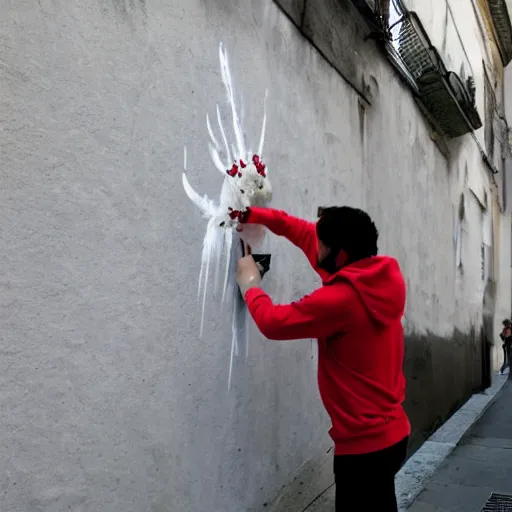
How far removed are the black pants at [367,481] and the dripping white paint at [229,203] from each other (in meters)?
0.60

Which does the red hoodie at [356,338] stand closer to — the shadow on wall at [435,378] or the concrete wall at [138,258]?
the concrete wall at [138,258]

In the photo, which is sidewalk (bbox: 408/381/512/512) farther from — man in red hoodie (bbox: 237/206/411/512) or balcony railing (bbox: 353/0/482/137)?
balcony railing (bbox: 353/0/482/137)

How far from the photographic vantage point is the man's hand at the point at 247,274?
7.89 feet

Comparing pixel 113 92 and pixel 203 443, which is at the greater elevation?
pixel 113 92

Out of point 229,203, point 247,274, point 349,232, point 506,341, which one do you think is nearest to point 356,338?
point 349,232

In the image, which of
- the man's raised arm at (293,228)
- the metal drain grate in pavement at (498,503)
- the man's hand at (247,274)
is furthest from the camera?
the metal drain grate in pavement at (498,503)

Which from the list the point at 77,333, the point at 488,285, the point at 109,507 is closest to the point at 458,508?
the point at 109,507

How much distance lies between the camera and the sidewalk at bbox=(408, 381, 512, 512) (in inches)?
164

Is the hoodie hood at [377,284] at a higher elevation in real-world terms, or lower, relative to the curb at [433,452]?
higher

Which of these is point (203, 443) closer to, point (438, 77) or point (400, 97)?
point (400, 97)

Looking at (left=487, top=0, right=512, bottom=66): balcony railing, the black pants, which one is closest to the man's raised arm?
the black pants

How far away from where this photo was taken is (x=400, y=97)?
553 cm

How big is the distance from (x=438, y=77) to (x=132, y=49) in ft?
15.8

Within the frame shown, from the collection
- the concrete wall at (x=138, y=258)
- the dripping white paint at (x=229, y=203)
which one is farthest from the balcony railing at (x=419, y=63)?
the dripping white paint at (x=229, y=203)
